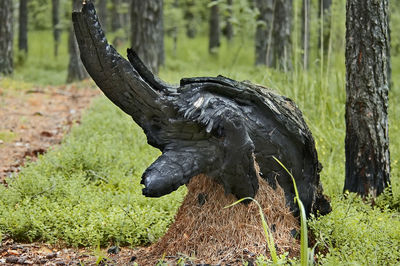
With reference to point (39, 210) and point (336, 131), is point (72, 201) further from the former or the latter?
point (336, 131)

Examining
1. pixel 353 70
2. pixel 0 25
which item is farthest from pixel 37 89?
pixel 353 70

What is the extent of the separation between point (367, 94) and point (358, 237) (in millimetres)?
1643

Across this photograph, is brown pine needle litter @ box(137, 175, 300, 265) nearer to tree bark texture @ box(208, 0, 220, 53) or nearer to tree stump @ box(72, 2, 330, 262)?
tree stump @ box(72, 2, 330, 262)

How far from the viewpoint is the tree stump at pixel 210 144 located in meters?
3.11

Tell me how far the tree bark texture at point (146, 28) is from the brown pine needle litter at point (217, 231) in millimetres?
8301

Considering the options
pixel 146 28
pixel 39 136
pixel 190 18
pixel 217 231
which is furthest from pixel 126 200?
pixel 190 18

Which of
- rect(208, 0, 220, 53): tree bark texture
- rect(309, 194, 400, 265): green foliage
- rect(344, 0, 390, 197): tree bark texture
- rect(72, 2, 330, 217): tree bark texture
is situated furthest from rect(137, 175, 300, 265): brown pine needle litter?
rect(208, 0, 220, 53): tree bark texture

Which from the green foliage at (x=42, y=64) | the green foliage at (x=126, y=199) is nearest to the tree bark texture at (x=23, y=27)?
the green foliage at (x=42, y=64)

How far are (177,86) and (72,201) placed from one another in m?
1.74

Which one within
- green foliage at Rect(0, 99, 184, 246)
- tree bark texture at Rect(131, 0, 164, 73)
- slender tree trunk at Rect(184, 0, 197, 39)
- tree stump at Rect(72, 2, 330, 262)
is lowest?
green foliage at Rect(0, 99, 184, 246)

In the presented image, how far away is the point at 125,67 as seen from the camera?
3.14m

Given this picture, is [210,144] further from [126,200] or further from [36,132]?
[36,132]

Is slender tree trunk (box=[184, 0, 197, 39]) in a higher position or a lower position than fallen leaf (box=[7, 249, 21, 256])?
higher

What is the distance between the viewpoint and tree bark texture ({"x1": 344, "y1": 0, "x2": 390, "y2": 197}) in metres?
4.61
